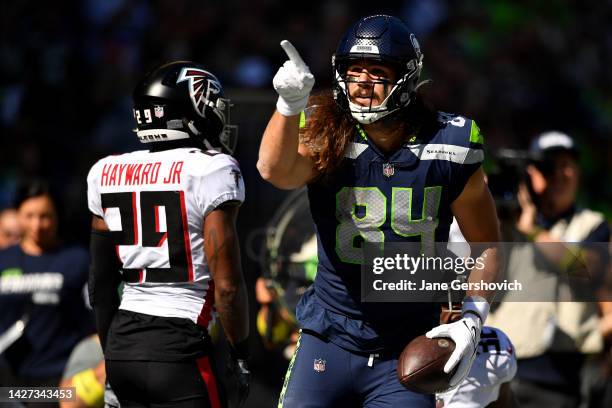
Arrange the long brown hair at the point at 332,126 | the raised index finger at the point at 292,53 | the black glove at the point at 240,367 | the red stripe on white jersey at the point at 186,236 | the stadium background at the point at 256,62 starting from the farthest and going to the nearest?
the stadium background at the point at 256,62 < the black glove at the point at 240,367 < the red stripe on white jersey at the point at 186,236 < the long brown hair at the point at 332,126 < the raised index finger at the point at 292,53

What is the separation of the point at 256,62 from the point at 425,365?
731 cm

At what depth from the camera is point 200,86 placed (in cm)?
416

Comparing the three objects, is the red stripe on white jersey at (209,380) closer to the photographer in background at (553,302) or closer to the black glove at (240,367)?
the black glove at (240,367)

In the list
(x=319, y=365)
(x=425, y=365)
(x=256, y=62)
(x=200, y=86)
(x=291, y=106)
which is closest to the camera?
(x=291, y=106)

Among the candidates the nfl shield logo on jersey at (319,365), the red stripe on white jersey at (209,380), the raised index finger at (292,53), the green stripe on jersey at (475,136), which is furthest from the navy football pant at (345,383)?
the raised index finger at (292,53)

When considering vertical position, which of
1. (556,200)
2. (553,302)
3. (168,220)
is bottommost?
(553,302)

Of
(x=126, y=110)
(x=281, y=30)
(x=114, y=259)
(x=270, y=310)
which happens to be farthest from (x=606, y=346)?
(x=281, y=30)

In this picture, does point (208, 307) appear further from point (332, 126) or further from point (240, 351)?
point (332, 126)

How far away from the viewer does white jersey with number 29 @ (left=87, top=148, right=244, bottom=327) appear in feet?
12.8

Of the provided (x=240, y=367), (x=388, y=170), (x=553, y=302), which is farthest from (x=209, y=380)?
(x=553, y=302)

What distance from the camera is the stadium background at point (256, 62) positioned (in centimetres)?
979

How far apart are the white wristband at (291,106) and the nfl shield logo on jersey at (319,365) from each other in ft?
2.97

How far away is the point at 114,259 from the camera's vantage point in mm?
4168

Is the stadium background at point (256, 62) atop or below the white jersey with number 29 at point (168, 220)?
below
